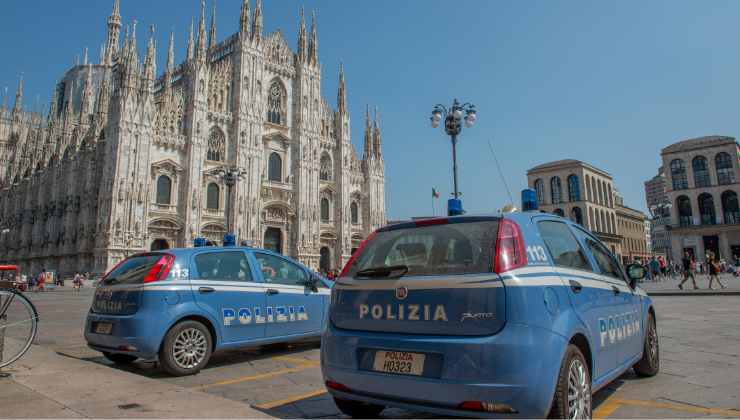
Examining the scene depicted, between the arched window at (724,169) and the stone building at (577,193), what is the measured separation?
11677 mm

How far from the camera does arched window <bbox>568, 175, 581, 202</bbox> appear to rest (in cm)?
5050

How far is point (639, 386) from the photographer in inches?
165

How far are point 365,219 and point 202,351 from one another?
37787 millimetres

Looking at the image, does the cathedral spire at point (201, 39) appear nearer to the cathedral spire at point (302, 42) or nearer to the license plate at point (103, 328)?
the cathedral spire at point (302, 42)

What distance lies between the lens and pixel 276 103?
3853 cm

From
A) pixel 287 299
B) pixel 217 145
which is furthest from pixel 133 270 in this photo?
pixel 217 145

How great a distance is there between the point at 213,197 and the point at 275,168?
19.9 ft

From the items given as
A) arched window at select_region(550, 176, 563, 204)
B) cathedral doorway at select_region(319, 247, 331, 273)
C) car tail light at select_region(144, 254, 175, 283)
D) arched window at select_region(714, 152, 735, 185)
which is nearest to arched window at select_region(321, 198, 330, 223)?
cathedral doorway at select_region(319, 247, 331, 273)

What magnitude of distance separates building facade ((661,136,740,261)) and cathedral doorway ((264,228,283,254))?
37.0 meters

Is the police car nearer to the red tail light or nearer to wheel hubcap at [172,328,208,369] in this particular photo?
wheel hubcap at [172,328,208,369]

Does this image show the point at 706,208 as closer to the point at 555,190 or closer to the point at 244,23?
the point at 555,190

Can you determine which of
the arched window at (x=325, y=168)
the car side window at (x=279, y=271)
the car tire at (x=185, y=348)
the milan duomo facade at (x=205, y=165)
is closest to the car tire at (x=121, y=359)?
the car tire at (x=185, y=348)

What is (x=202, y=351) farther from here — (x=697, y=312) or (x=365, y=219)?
(x=365, y=219)

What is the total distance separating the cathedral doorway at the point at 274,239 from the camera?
119ft
